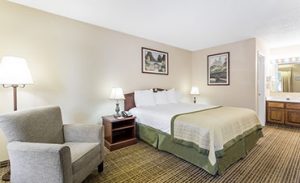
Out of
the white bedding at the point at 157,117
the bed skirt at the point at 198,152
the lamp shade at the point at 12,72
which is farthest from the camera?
the white bedding at the point at 157,117

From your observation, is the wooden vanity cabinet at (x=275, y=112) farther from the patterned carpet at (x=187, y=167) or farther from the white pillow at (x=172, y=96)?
the white pillow at (x=172, y=96)

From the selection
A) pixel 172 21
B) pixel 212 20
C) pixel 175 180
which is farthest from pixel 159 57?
pixel 175 180

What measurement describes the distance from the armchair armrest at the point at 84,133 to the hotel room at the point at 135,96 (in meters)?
0.01

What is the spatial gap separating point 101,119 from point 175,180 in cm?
208

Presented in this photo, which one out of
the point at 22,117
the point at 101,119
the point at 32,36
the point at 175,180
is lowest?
the point at 175,180

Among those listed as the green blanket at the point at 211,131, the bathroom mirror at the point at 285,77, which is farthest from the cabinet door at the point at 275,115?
the green blanket at the point at 211,131

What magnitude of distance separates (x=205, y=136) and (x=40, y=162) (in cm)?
189

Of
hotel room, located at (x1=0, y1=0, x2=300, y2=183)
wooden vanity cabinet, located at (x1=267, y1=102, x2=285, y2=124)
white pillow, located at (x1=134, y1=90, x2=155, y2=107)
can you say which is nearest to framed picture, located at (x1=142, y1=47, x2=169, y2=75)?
hotel room, located at (x1=0, y1=0, x2=300, y2=183)

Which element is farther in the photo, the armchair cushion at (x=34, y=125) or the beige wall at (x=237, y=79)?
the beige wall at (x=237, y=79)

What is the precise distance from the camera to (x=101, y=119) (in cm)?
346

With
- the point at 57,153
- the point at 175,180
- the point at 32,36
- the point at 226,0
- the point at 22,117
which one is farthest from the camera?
the point at 32,36

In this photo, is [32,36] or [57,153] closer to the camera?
[57,153]

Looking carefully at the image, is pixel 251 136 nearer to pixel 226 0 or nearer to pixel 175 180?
pixel 175 180

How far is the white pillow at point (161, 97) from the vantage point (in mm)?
4063
